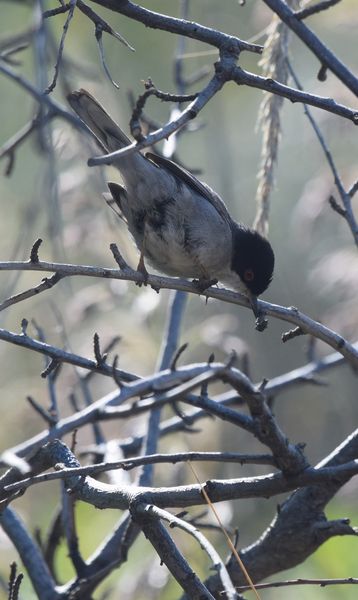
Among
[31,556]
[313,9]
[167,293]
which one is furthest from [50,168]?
[167,293]

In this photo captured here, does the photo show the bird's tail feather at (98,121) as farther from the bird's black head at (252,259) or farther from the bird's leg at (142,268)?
the bird's black head at (252,259)

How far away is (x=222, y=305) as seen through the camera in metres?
6.51

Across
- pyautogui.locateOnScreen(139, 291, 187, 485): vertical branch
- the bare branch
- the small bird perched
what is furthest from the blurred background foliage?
the bare branch

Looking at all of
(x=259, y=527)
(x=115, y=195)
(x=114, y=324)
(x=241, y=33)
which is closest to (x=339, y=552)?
(x=259, y=527)

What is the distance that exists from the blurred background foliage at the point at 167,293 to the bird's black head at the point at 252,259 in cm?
37

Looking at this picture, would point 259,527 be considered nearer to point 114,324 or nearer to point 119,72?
point 114,324

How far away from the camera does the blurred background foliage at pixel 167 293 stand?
13.7ft

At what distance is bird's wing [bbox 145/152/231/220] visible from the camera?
3541mm

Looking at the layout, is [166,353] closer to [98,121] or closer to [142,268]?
[142,268]

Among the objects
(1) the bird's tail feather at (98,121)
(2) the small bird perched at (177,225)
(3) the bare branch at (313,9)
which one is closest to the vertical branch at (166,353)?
(2) the small bird perched at (177,225)

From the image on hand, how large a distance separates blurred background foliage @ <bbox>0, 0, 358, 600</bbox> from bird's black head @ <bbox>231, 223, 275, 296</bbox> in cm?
37

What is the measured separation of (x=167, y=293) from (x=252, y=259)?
1.72m

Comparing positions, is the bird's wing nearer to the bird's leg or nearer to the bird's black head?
the bird's black head

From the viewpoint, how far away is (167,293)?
17.6 ft
